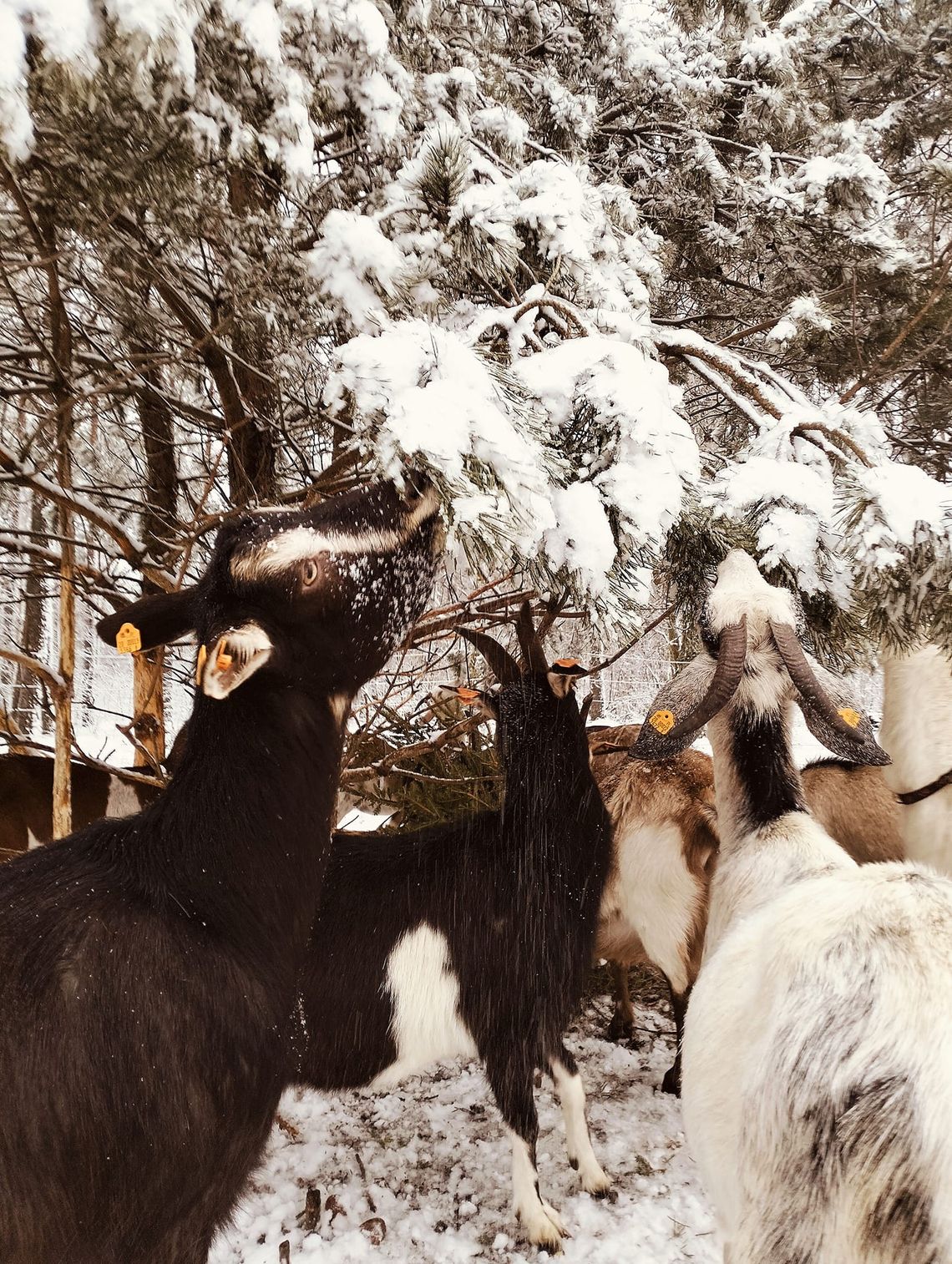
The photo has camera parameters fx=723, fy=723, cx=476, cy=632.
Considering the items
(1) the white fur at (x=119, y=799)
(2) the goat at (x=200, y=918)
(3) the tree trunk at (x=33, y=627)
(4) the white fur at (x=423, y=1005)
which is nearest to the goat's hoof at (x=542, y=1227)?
(4) the white fur at (x=423, y=1005)

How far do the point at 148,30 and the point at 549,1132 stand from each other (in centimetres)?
441

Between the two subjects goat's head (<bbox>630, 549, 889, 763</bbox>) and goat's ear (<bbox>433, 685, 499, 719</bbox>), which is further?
goat's ear (<bbox>433, 685, 499, 719</bbox>)

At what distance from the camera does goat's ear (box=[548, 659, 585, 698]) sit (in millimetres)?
3277

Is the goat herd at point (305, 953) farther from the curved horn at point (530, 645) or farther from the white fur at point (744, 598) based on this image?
the curved horn at point (530, 645)

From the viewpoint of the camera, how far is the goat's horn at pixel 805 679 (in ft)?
6.91

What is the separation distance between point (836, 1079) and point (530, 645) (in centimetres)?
223

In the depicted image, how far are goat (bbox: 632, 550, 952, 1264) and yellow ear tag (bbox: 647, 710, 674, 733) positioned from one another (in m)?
0.05

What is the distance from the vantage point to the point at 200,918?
1.60m

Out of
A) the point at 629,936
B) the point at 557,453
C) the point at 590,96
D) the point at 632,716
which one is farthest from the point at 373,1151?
the point at 632,716

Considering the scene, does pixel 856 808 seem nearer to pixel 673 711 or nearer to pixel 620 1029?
pixel 620 1029

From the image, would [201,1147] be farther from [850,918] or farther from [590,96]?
[590,96]

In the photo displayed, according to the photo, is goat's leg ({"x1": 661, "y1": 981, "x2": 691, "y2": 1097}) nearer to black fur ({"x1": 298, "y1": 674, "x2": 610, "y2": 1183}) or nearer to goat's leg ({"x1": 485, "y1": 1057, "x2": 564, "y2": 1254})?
black fur ({"x1": 298, "y1": 674, "x2": 610, "y2": 1183})

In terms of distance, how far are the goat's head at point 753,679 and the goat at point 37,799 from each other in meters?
4.28

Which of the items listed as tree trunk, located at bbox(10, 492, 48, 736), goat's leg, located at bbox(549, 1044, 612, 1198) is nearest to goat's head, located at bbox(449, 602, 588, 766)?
goat's leg, located at bbox(549, 1044, 612, 1198)
